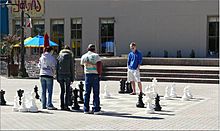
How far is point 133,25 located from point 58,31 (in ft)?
25.1

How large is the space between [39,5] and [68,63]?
98.6ft

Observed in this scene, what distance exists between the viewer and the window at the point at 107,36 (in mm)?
38062

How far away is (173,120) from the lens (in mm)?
10758

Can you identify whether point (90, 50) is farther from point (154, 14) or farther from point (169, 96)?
point (154, 14)

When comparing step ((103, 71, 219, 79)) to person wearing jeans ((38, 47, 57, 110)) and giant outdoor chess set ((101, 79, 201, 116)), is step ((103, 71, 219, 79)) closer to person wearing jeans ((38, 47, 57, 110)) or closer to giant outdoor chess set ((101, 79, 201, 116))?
giant outdoor chess set ((101, 79, 201, 116))

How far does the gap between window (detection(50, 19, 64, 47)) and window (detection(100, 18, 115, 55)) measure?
3948 millimetres

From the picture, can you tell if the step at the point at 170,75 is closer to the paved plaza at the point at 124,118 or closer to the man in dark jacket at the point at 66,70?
the paved plaza at the point at 124,118

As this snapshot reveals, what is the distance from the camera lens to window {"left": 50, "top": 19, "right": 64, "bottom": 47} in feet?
132

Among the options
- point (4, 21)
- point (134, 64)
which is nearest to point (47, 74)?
point (134, 64)

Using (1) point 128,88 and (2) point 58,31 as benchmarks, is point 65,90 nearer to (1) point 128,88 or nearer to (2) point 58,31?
(1) point 128,88

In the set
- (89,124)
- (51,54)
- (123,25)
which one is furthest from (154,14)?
(89,124)

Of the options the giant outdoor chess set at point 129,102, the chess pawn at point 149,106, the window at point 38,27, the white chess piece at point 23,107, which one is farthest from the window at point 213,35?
the white chess piece at point 23,107

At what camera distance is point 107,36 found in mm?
38312

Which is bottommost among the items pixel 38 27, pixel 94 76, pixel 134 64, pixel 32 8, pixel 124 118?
pixel 124 118
